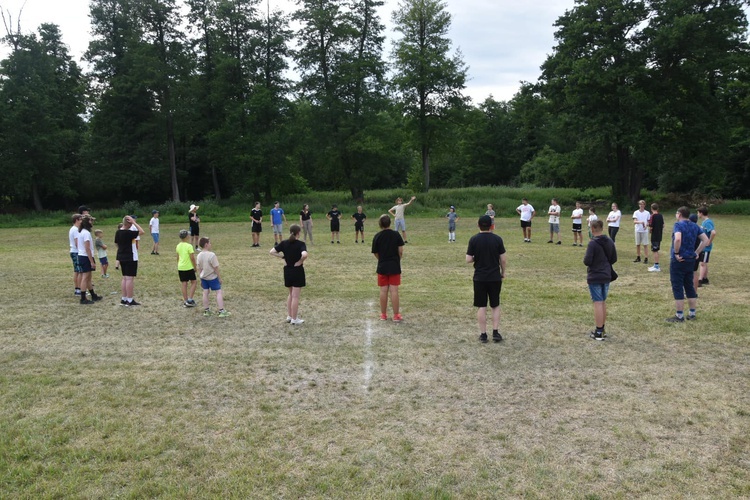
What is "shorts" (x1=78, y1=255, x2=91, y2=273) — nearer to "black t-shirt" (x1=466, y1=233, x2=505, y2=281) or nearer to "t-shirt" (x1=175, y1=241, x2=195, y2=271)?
"t-shirt" (x1=175, y1=241, x2=195, y2=271)

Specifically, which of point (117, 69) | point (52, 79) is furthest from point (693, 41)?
point (52, 79)

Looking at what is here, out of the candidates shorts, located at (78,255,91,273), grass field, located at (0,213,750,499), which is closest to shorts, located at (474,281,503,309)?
grass field, located at (0,213,750,499)

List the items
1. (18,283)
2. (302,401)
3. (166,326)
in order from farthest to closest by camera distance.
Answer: (18,283) < (166,326) < (302,401)

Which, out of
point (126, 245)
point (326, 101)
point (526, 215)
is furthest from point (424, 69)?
point (126, 245)

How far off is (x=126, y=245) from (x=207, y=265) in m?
2.33

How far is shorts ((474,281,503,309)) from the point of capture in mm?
8023

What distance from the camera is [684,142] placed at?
37844mm

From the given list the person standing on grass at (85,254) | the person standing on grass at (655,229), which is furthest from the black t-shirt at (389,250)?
the person standing on grass at (655,229)

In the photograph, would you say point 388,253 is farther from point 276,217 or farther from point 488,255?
point 276,217

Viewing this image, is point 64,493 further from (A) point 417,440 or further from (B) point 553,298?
(B) point 553,298

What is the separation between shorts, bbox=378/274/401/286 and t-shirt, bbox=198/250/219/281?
3219 millimetres

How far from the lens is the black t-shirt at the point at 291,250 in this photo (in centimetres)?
928

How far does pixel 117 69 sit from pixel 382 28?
2415cm

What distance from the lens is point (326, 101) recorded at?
1725 inches
